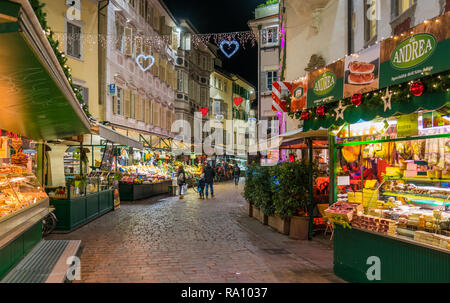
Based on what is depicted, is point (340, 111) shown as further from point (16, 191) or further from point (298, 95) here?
point (16, 191)

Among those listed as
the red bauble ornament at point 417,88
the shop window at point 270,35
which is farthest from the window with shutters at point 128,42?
the red bauble ornament at point 417,88

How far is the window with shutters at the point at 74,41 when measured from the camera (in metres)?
17.8

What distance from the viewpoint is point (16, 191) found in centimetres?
614

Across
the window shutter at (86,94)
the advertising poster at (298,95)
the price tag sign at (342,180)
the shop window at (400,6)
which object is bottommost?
the price tag sign at (342,180)

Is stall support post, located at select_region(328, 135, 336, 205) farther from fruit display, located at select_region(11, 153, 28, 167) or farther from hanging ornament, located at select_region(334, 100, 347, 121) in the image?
fruit display, located at select_region(11, 153, 28, 167)

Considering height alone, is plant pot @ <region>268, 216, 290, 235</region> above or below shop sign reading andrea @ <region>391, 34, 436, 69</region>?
below

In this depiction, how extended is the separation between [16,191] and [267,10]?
23.7m

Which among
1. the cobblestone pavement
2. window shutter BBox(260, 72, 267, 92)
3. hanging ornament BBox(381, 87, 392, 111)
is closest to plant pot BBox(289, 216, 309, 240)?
the cobblestone pavement

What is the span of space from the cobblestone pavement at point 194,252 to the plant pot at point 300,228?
0.31 metres

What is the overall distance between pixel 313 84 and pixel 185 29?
108 feet

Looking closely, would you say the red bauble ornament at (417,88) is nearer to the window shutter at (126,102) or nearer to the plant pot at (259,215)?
the plant pot at (259,215)

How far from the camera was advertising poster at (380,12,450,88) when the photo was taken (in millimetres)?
3852

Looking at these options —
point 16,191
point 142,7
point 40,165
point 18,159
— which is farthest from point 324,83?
point 142,7

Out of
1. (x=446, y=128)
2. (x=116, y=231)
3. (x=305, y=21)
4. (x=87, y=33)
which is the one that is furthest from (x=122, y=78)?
(x=446, y=128)
